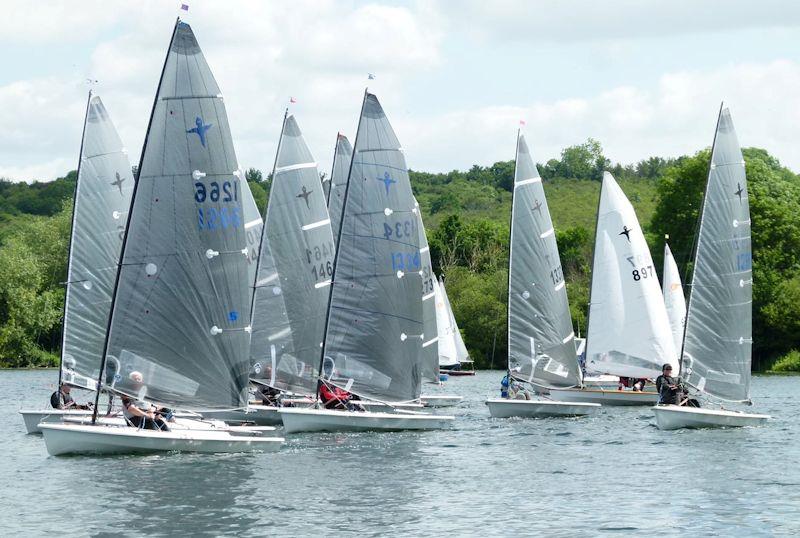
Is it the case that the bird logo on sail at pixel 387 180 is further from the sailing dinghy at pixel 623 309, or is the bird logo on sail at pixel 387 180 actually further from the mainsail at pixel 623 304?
the sailing dinghy at pixel 623 309

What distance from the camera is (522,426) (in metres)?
39.3

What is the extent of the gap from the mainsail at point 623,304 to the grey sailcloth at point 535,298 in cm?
390

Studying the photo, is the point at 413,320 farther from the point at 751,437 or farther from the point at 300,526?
the point at 300,526

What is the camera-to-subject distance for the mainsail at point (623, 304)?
47.3m

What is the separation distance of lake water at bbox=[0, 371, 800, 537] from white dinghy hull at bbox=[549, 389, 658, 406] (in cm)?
743

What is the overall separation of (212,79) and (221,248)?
3.58 m

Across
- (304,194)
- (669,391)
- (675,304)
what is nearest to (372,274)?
(304,194)

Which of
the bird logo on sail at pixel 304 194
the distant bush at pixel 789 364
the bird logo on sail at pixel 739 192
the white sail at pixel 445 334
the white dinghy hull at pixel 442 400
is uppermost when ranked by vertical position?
the bird logo on sail at pixel 304 194

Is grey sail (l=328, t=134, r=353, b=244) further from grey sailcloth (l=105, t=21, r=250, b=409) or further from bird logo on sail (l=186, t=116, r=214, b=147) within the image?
bird logo on sail (l=186, t=116, r=214, b=147)

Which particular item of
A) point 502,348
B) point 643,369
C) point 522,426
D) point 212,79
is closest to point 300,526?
point 212,79

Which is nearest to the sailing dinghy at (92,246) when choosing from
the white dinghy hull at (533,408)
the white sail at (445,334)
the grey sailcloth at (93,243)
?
the grey sailcloth at (93,243)

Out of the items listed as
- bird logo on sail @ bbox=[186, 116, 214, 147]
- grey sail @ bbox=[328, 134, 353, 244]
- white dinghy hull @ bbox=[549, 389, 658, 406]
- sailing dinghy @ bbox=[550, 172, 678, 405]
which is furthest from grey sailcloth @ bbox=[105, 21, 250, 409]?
sailing dinghy @ bbox=[550, 172, 678, 405]

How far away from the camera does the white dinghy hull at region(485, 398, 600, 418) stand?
4094 cm

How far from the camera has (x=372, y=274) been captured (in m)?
36.4
